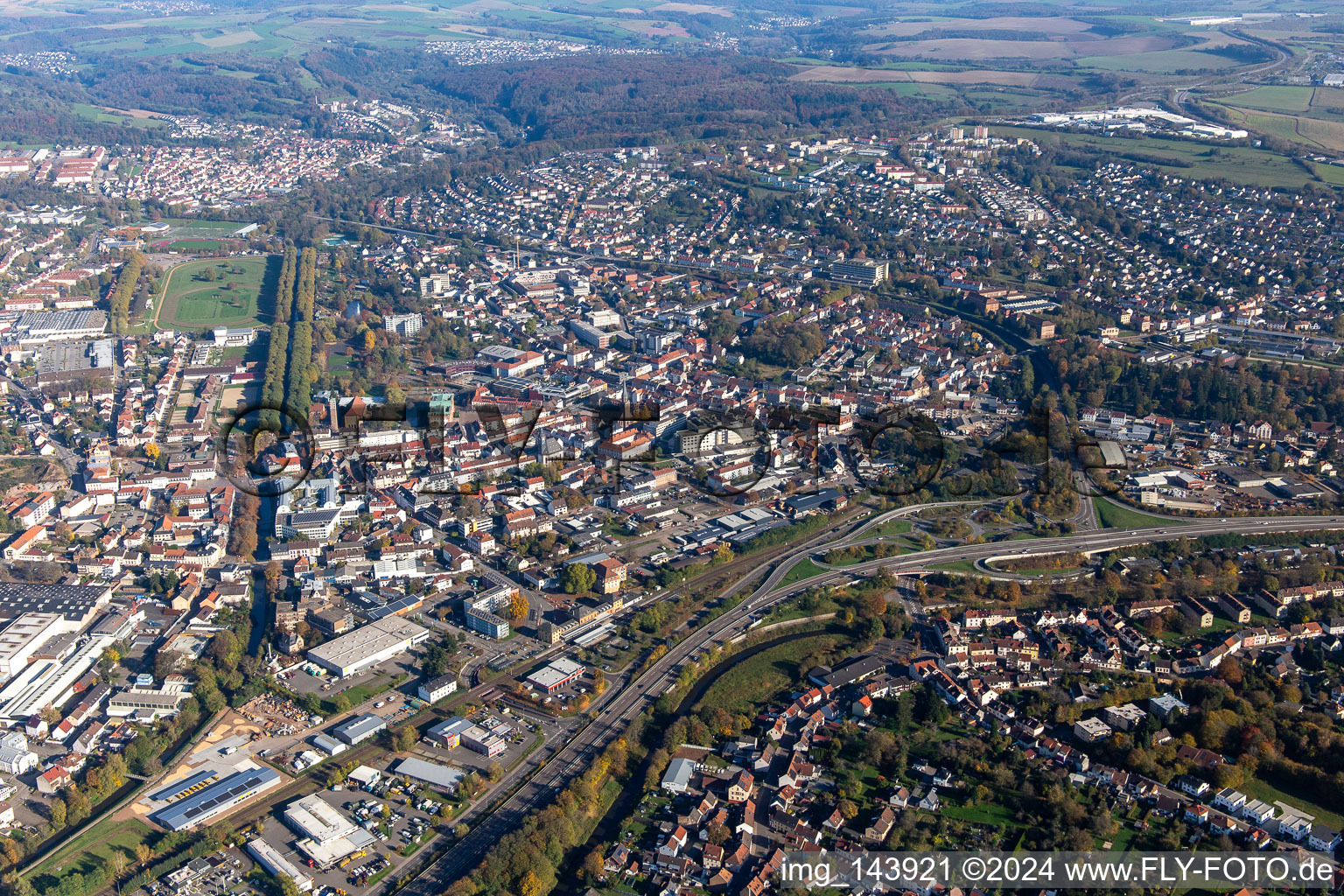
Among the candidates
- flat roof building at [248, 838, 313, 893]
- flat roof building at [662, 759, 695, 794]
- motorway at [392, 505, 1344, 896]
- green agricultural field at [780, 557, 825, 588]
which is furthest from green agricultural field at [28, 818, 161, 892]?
green agricultural field at [780, 557, 825, 588]

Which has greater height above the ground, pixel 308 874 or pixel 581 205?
pixel 581 205

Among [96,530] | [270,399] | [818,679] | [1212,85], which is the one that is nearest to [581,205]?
[270,399]

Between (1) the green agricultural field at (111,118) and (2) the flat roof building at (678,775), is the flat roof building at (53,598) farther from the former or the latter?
(1) the green agricultural field at (111,118)

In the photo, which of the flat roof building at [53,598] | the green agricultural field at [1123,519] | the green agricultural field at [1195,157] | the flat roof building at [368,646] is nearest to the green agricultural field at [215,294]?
the flat roof building at [53,598]

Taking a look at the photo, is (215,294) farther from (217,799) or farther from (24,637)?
(217,799)

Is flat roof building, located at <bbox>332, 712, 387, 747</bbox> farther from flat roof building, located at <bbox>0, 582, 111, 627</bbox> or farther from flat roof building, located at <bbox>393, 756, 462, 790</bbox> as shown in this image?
flat roof building, located at <bbox>0, 582, 111, 627</bbox>

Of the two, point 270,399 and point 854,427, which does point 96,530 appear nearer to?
point 270,399
